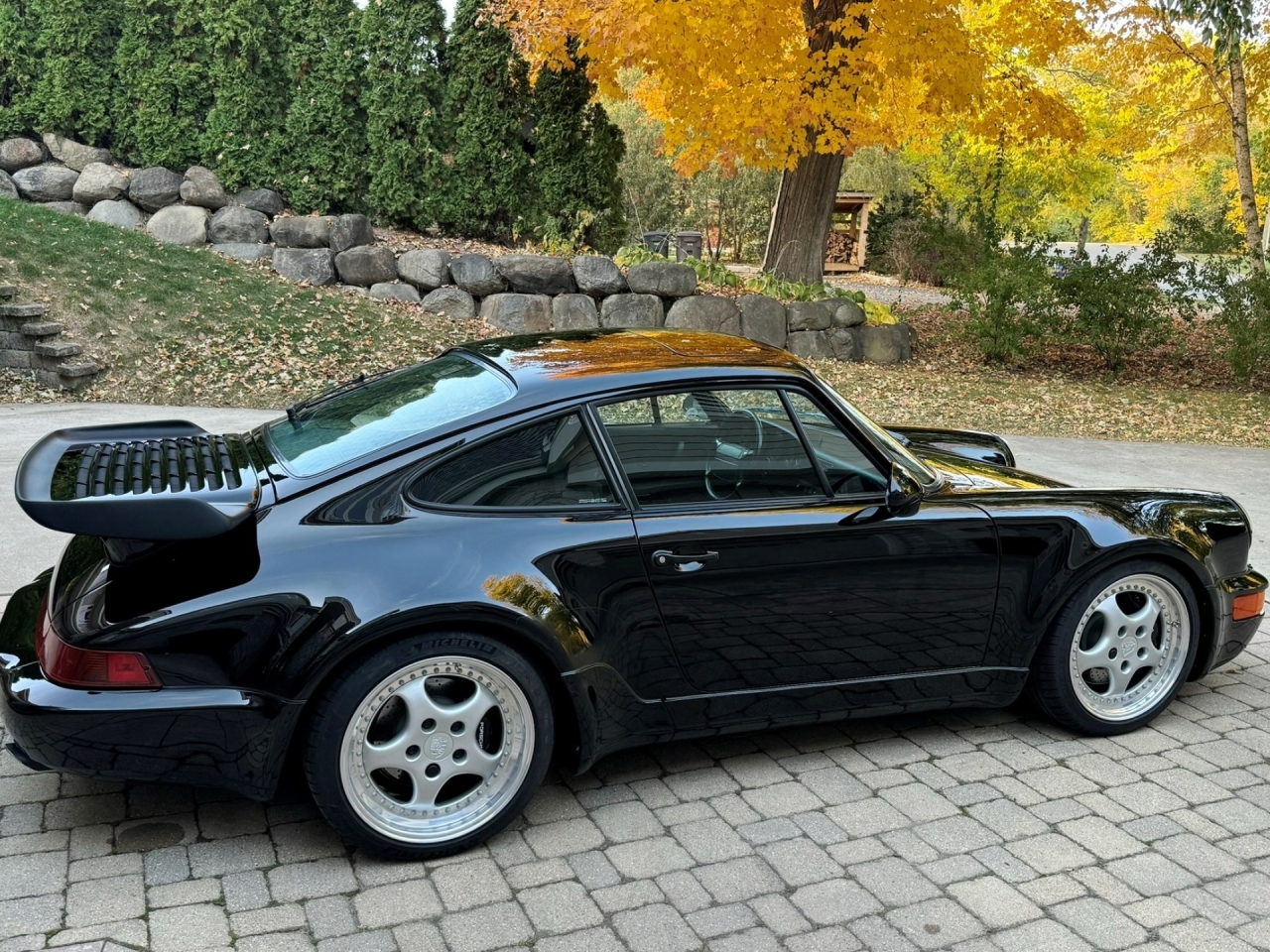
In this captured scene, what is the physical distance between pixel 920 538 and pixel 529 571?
4.28 feet

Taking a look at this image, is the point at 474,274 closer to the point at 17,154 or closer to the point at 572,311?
the point at 572,311

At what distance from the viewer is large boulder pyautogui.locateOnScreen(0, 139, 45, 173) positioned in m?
13.8

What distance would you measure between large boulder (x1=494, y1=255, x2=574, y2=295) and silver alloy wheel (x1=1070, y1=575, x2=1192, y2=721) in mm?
9703

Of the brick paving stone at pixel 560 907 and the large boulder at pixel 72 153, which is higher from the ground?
the large boulder at pixel 72 153

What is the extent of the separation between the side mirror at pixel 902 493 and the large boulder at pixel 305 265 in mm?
10470

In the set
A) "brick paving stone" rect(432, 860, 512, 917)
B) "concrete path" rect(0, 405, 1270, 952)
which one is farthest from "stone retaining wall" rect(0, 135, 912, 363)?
"brick paving stone" rect(432, 860, 512, 917)

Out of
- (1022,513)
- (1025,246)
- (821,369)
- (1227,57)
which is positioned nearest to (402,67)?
(821,369)

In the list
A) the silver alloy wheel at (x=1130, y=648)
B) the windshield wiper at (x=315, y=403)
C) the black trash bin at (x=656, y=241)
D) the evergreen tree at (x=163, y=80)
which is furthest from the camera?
the black trash bin at (x=656, y=241)

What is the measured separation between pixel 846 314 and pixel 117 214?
8705mm

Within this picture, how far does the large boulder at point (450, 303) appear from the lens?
42.4 ft

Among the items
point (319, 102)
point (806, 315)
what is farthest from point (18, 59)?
point (806, 315)

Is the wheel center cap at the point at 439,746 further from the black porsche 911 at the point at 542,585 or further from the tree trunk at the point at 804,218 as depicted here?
the tree trunk at the point at 804,218

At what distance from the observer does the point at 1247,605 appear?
424 cm

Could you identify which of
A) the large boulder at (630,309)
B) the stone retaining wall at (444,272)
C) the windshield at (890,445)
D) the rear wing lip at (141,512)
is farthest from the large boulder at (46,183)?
the windshield at (890,445)
